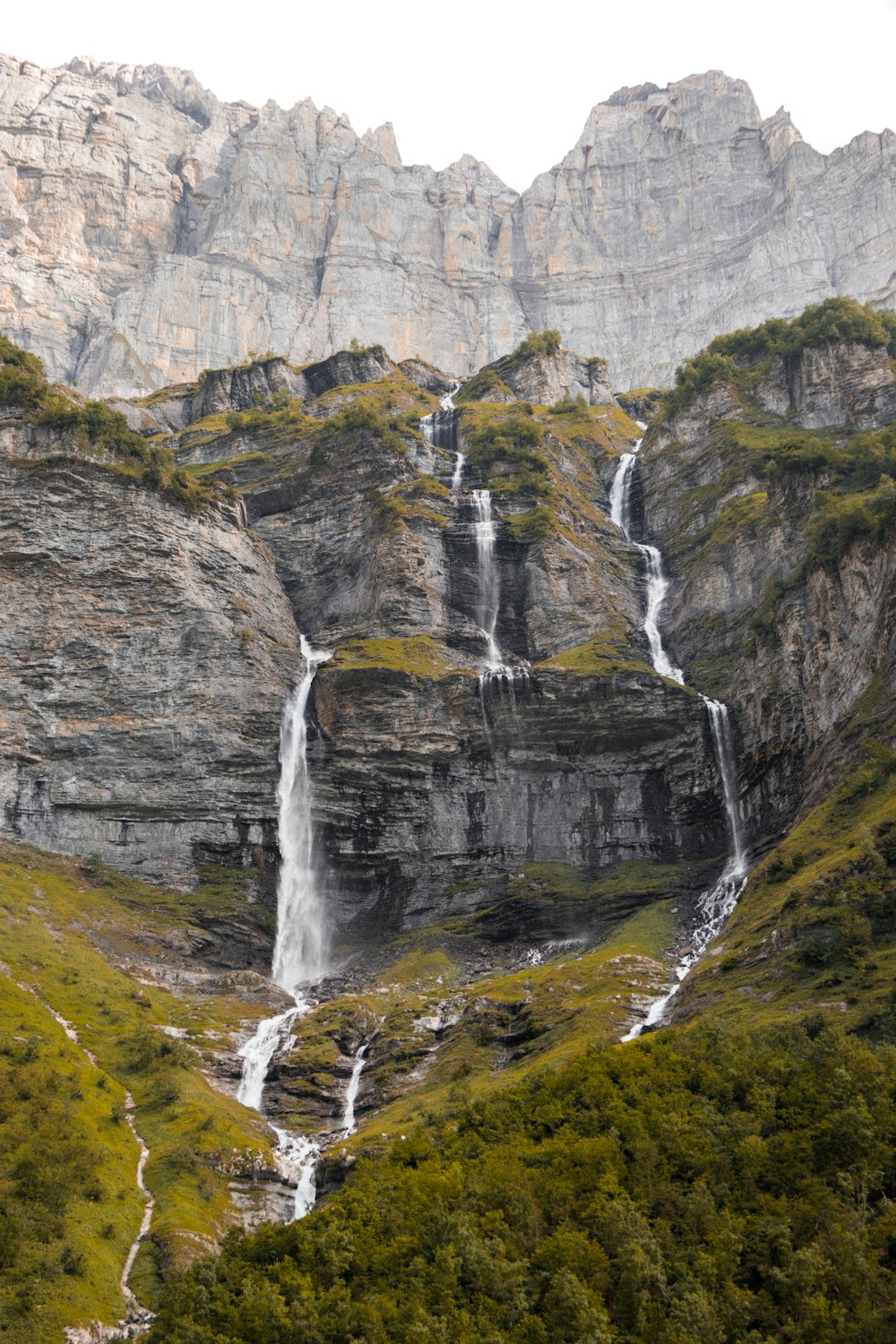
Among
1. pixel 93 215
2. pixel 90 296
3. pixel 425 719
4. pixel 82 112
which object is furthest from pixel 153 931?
pixel 82 112

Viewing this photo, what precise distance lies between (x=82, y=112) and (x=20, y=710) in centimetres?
16060

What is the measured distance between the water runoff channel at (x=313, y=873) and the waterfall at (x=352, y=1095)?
0.19 feet

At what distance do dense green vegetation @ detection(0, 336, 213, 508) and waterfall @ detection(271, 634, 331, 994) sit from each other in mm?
22866

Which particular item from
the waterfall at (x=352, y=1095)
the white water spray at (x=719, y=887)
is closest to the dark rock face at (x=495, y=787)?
the white water spray at (x=719, y=887)

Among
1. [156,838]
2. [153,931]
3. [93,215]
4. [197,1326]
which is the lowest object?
[197,1326]

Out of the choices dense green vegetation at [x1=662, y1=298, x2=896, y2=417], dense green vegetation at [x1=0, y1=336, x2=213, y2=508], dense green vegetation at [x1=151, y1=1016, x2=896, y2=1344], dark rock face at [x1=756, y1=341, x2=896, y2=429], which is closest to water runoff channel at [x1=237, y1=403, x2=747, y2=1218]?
dense green vegetation at [x1=151, y1=1016, x2=896, y2=1344]

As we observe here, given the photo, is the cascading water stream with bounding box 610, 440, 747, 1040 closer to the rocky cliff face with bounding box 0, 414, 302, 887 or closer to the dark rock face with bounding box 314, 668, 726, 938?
the dark rock face with bounding box 314, 668, 726, 938

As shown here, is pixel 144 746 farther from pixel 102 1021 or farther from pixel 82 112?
pixel 82 112

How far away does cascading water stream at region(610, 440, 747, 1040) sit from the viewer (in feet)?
201

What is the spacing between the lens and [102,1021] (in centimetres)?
5706

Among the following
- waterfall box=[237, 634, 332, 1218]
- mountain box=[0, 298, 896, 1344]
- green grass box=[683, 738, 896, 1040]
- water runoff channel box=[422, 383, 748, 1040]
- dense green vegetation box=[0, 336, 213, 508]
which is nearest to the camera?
mountain box=[0, 298, 896, 1344]

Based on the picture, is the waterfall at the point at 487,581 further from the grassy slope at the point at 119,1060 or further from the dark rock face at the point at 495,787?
the grassy slope at the point at 119,1060

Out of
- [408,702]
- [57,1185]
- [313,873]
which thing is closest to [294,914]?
[313,873]

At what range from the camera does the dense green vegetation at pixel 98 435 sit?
89.5 m
